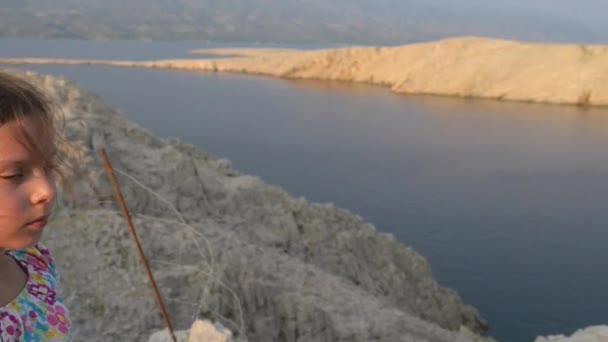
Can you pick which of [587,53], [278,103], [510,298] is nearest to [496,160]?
[510,298]

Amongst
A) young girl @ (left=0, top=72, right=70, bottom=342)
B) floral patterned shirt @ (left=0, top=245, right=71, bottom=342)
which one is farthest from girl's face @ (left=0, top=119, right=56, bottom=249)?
floral patterned shirt @ (left=0, top=245, right=71, bottom=342)

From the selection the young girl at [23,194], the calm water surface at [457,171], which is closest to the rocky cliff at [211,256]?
the young girl at [23,194]

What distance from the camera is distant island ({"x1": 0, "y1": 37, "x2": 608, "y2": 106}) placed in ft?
217

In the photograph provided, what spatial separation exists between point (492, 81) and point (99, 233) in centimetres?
6767

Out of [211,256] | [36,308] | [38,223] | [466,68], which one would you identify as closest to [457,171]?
[211,256]

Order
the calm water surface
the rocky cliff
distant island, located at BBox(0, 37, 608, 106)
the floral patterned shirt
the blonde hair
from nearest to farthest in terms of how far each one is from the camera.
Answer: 1. the blonde hair
2. the floral patterned shirt
3. the rocky cliff
4. the calm water surface
5. distant island, located at BBox(0, 37, 608, 106)

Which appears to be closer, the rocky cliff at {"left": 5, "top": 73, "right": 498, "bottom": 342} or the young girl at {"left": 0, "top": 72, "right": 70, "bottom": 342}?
the young girl at {"left": 0, "top": 72, "right": 70, "bottom": 342}

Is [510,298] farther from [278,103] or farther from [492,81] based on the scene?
[492,81]

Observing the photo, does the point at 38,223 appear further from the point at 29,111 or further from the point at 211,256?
the point at 211,256

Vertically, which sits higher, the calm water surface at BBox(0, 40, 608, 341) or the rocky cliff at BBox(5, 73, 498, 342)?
the rocky cliff at BBox(5, 73, 498, 342)

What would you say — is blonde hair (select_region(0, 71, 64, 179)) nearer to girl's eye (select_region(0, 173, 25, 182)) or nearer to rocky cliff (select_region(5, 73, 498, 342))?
girl's eye (select_region(0, 173, 25, 182))

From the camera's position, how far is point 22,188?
6.87ft

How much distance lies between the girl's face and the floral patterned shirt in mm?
250

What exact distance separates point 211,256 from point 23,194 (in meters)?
7.15
